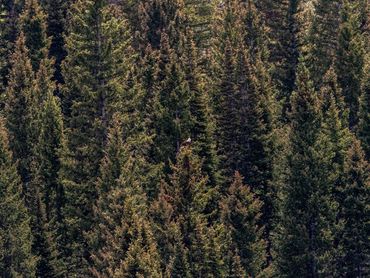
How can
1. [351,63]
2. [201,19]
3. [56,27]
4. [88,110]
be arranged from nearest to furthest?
[88,110], [351,63], [56,27], [201,19]

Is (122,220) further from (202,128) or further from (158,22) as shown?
(158,22)

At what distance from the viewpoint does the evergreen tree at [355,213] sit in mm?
48188

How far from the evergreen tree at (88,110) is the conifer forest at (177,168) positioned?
0.12 m

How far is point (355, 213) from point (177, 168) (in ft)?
45.8

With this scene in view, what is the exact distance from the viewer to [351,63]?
6297cm

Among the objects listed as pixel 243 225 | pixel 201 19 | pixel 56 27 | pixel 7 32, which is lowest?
pixel 243 225

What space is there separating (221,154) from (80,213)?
14016 millimetres

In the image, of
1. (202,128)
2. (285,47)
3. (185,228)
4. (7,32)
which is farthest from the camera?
(7,32)

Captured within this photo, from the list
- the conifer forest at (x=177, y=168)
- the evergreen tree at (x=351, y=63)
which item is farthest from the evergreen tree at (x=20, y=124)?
the evergreen tree at (x=351, y=63)

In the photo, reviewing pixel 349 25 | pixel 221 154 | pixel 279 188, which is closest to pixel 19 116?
pixel 221 154

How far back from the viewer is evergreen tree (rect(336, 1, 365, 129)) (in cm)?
6247

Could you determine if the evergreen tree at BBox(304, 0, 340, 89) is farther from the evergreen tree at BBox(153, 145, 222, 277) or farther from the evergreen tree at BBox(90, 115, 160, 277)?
the evergreen tree at BBox(153, 145, 222, 277)

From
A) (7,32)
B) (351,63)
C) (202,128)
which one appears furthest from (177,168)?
(7,32)

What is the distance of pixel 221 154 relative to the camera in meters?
57.0
